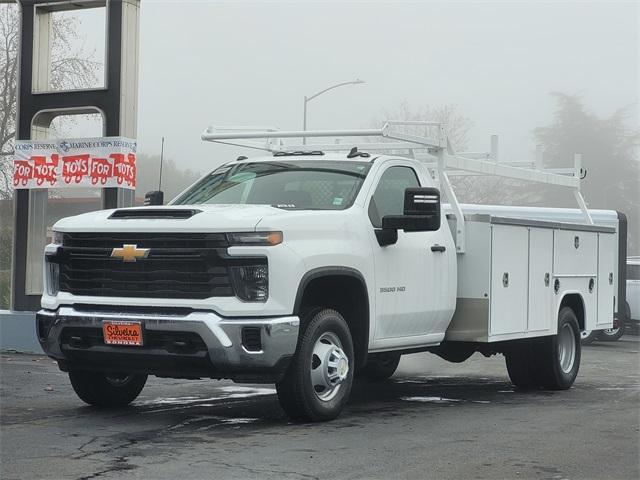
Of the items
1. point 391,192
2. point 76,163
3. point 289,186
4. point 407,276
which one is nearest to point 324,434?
point 407,276

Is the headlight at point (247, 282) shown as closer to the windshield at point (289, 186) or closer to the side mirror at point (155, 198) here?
the windshield at point (289, 186)

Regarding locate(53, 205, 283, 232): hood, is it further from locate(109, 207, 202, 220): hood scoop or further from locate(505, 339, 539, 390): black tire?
locate(505, 339, 539, 390): black tire

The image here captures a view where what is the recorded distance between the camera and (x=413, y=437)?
316 inches

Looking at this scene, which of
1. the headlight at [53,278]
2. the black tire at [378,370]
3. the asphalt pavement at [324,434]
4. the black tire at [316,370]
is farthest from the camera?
the black tire at [378,370]

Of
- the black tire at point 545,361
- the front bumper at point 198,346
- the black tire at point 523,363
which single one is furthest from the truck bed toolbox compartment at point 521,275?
the front bumper at point 198,346

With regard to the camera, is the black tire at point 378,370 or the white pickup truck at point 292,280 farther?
the black tire at point 378,370

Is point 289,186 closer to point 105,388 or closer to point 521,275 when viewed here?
point 105,388

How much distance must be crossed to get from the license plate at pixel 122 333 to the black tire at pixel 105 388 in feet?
2.87

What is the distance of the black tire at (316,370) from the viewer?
836cm

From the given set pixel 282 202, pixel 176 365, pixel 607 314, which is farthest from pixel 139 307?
pixel 607 314

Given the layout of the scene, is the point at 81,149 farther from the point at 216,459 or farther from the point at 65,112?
the point at 216,459

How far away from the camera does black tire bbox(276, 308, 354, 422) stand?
8.36m

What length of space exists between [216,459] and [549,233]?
5448mm

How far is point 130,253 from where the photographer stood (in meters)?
8.41
